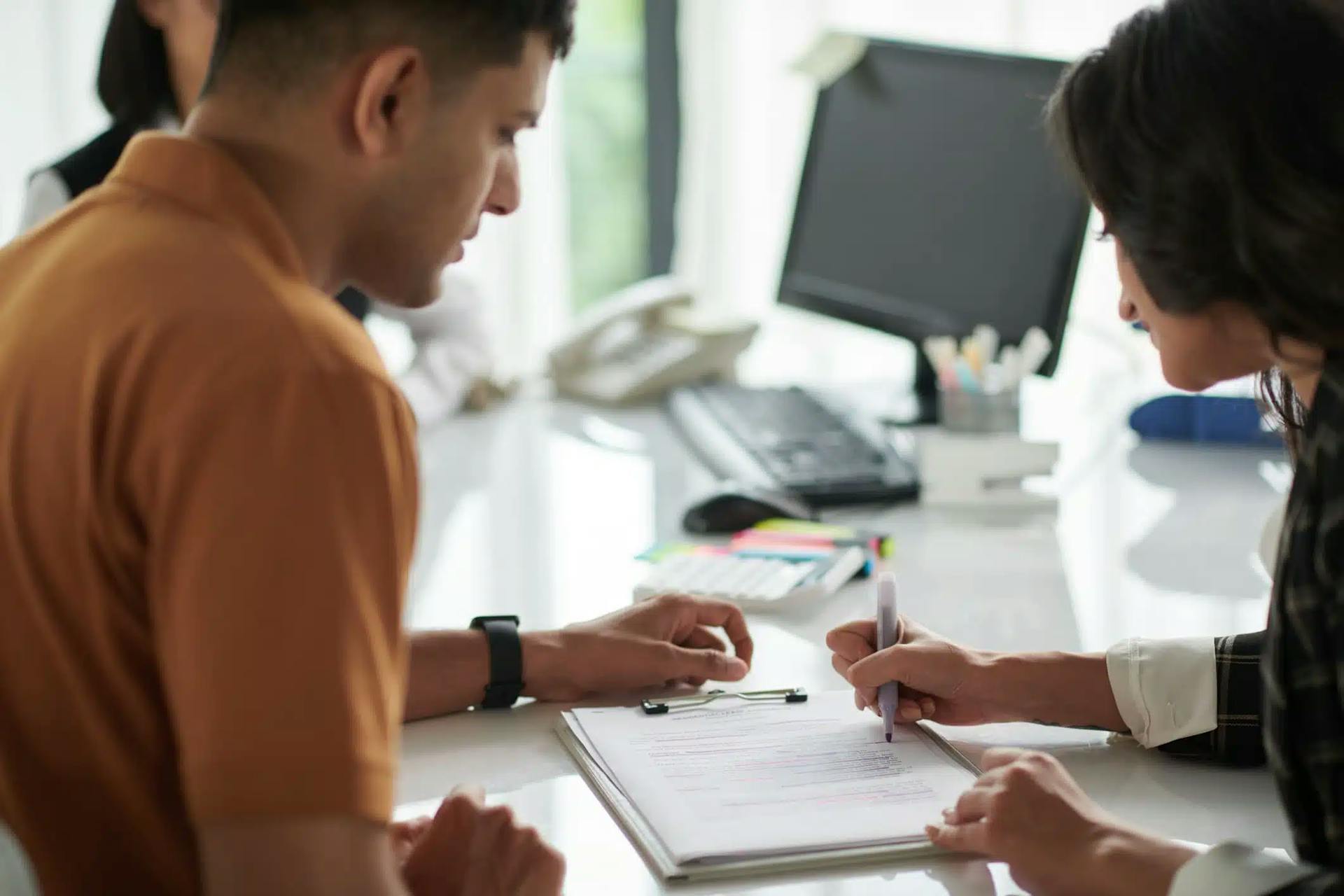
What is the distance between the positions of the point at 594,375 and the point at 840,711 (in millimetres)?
1309

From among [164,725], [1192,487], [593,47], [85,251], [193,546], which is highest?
[593,47]

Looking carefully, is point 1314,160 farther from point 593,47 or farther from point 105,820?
point 593,47

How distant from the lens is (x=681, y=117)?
3.37m

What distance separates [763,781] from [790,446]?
3.24 feet

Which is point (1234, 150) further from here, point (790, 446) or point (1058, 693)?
point (790, 446)

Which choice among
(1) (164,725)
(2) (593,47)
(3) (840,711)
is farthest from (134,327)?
(2) (593,47)

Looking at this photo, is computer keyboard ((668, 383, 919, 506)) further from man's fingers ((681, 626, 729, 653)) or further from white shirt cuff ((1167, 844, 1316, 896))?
white shirt cuff ((1167, 844, 1316, 896))

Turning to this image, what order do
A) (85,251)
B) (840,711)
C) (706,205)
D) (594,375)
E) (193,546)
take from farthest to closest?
(706,205)
(594,375)
(840,711)
(85,251)
(193,546)

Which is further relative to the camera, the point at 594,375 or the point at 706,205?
the point at 706,205

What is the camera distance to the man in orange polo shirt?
2.30 feet

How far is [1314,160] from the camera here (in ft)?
3.07

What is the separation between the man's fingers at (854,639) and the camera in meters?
1.25

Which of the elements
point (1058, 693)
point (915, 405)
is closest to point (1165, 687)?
point (1058, 693)

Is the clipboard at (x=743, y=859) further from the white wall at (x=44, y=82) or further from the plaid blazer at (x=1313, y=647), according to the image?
the white wall at (x=44, y=82)
